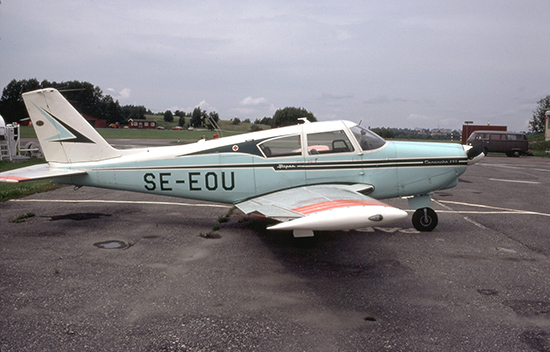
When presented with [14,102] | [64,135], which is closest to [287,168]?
[64,135]

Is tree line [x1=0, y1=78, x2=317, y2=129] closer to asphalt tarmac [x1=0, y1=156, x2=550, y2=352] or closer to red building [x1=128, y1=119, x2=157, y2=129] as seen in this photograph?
red building [x1=128, y1=119, x2=157, y2=129]

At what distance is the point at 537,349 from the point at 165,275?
479 centimetres

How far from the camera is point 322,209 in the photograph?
534 cm

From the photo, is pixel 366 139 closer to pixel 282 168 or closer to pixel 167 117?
pixel 282 168

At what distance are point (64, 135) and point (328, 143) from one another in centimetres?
604

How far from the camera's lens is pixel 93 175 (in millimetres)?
8047

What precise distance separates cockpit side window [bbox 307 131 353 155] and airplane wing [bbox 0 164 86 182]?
513 centimetres

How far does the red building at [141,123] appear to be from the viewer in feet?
416

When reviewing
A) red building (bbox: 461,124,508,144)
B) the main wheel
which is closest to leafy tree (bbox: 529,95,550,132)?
red building (bbox: 461,124,508,144)

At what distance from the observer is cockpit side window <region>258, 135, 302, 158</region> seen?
7504 millimetres

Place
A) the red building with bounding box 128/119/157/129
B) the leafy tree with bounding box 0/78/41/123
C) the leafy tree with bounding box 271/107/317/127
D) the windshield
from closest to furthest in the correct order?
the windshield → the leafy tree with bounding box 271/107/317/127 → the leafy tree with bounding box 0/78/41/123 → the red building with bounding box 128/119/157/129

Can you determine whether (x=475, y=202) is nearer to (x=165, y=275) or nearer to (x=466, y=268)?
(x=466, y=268)

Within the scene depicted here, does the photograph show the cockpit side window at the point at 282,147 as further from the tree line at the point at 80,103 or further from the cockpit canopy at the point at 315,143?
the tree line at the point at 80,103

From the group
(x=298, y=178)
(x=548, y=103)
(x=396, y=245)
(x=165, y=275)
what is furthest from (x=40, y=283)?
(x=548, y=103)
